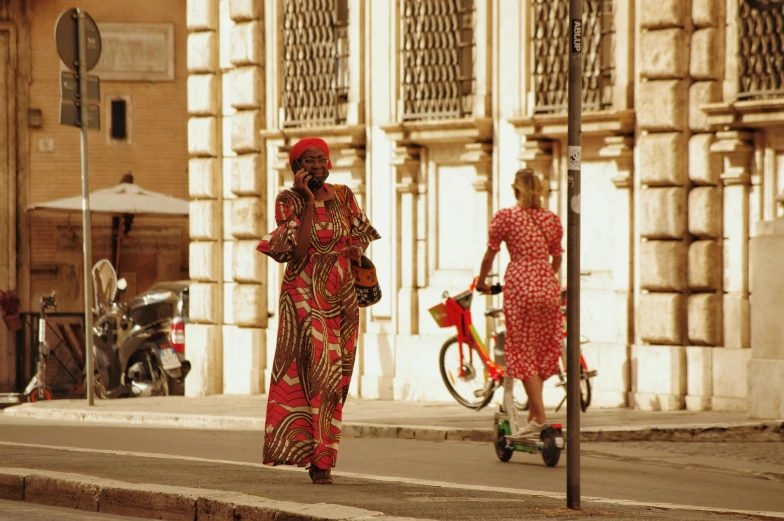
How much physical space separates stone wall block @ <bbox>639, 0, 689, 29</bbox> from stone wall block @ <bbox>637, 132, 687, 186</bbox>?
0.94m

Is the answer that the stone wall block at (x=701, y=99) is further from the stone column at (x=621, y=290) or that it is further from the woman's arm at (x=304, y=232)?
the woman's arm at (x=304, y=232)

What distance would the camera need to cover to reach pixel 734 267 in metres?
14.8

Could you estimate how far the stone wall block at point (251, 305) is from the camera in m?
19.1

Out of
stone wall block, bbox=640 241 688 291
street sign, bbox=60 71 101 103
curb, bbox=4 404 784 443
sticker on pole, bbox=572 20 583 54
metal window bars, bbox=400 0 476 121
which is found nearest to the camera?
sticker on pole, bbox=572 20 583 54

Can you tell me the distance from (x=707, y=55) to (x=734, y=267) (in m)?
1.82

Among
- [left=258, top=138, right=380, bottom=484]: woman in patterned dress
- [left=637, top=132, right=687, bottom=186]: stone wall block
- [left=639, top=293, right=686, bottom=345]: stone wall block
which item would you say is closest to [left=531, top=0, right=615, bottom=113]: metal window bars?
[left=637, top=132, right=687, bottom=186]: stone wall block

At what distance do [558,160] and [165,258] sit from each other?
14.8 m

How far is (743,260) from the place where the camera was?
14.7 metres

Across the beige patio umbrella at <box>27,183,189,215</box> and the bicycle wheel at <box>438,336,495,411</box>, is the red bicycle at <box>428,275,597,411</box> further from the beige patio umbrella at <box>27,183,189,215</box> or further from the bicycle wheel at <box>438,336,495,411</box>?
the beige patio umbrella at <box>27,183,189,215</box>

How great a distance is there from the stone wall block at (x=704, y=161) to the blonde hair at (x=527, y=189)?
3713 mm

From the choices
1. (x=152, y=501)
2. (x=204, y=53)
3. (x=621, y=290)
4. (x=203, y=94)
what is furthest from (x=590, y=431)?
(x=204, y=53)

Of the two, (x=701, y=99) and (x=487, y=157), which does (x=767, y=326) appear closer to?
(x=701, y=99)

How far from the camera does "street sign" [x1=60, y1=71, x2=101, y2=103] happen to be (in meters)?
16.4

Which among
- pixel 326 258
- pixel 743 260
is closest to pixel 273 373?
pixel 326 258
